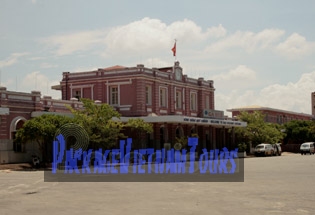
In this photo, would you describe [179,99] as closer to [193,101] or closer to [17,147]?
[193,101]

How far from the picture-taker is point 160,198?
15891 millimetres

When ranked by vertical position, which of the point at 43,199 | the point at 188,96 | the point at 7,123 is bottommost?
the point at 43,199

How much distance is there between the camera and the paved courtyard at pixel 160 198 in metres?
13.4

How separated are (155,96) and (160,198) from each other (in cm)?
3542

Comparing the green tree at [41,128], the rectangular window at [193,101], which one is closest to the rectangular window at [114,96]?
the rectangular window at [193,101]

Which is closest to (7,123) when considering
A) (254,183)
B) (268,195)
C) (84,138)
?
(84,138)

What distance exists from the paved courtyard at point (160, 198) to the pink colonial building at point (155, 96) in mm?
24229

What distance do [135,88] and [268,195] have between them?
110ft

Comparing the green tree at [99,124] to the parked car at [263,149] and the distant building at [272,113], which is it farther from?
the distant building at [272,113]

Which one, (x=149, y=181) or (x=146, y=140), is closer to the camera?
(x=149, y=181)

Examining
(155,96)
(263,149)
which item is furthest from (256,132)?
(155,96)

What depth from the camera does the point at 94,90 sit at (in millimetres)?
51594

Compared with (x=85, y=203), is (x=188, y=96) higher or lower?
higher

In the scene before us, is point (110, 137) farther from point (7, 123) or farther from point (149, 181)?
point (149, 181)
